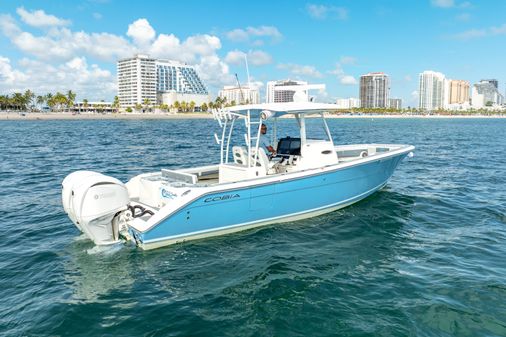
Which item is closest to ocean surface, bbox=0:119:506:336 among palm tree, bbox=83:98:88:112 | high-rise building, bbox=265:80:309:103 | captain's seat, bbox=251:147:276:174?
high-rise building, bbox=265:80:309:103

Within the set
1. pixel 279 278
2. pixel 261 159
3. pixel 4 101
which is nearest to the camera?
pixel 279 278

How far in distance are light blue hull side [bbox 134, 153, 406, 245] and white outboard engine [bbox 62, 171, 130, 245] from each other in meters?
0.70

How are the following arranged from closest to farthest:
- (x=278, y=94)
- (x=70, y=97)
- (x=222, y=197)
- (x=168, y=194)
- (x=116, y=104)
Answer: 1. (x=222, y=197)
2. (x=168, y=194)
3. (x=278, y=94)
4. (x=70, y=97)
5. (x=116, y=104)

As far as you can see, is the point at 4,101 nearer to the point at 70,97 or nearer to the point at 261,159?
the point at 70,97

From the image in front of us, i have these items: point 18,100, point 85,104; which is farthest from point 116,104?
point 18,100

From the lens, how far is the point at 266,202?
983 cm

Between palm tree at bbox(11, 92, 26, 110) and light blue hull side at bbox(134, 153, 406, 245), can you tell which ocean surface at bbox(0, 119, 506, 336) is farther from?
palm tree at bbox(11, 92, 26, 110)

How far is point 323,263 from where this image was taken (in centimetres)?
826

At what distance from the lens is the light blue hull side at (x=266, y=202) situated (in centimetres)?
869

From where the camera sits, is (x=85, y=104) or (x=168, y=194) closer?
(x=168, y=194)

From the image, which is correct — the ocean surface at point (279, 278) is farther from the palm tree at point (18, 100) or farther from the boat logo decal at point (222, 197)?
the palm tree at point (18, 100)

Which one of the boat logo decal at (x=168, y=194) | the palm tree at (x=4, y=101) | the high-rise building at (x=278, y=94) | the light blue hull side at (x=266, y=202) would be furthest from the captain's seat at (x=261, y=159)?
the palm tree at (x=4, y=101)

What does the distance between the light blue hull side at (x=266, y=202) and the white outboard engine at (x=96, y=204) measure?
696 mm

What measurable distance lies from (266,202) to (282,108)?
102 inches
